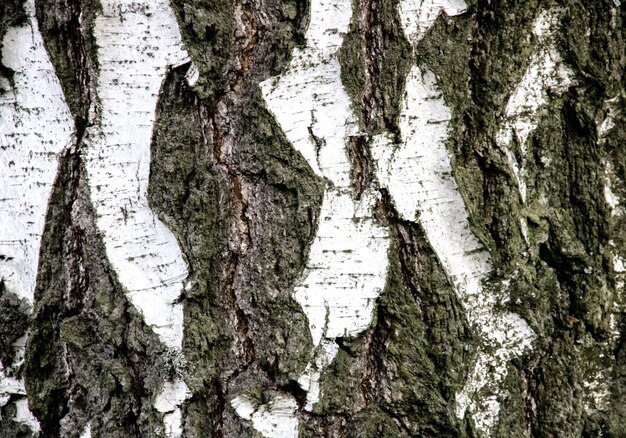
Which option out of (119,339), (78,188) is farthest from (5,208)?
(119,339)

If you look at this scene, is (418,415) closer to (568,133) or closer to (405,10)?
(568,133)

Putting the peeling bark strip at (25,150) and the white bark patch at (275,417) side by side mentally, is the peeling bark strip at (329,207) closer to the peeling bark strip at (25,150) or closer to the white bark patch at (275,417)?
the white bark patch at (275,417)

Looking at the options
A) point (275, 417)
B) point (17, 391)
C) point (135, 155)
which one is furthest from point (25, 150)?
point (275, 417)

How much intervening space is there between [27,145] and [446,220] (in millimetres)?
777

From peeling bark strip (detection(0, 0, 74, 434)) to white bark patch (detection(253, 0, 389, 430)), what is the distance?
→ 0.40 m

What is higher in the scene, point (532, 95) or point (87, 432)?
point (532, 95)

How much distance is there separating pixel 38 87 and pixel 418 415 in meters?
0.91

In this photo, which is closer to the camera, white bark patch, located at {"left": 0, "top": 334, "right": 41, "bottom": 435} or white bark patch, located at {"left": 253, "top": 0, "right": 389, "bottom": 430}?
white bark patch, located at {"left": 253, "top": 0, "right": 389, "bottom": 430}

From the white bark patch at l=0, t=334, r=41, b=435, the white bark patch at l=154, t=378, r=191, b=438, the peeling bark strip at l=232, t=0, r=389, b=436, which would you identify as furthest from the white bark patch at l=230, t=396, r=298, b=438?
the white bark patch at l=0, t=334, r=41, b=435

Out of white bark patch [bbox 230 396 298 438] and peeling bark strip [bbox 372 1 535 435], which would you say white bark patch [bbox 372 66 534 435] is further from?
white bark patch [bbox 230 396 298 438]

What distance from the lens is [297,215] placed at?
1.03m

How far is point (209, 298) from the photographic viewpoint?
106cm

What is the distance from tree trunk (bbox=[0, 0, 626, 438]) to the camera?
1.01 m

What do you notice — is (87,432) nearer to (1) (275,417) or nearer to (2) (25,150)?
(1) (275,417)
